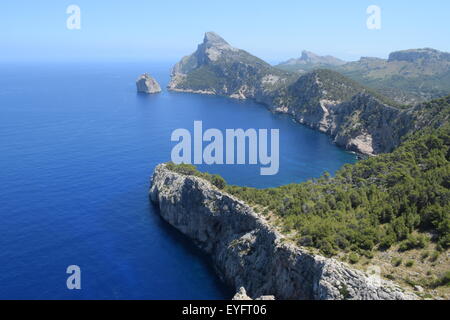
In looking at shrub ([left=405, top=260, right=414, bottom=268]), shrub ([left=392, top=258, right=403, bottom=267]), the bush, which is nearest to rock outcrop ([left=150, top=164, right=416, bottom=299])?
shrub ([left=392, top=258, right=403, bottom=267])

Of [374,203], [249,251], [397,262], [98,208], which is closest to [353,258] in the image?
[397,262]

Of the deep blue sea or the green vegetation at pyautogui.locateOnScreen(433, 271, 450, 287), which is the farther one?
the deep blue sea

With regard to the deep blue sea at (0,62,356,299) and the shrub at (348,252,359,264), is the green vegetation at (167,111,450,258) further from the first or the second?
the deep blue sea at (0,62,356,299)

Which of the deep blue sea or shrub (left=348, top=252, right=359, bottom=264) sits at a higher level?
shrub (left=348, top=252, right=359, bottom=264)

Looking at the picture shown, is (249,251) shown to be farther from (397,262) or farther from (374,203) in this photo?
(397,262)

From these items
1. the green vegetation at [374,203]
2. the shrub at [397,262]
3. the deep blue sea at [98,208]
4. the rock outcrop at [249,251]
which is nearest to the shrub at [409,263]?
the shrub at [397,262]

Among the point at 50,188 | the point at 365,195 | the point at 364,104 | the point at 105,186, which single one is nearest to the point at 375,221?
the point at 365,195
